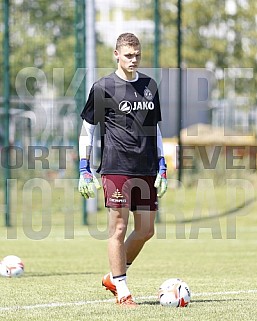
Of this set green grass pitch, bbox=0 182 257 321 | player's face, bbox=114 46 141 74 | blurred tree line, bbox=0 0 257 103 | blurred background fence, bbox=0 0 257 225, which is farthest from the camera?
blurred tree line, bbox=0 0 257 103

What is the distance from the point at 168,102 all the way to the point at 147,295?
11961mm

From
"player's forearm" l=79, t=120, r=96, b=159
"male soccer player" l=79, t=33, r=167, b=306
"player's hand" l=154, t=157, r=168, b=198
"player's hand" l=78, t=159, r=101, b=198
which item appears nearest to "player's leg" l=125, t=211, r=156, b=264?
"male soccer player" l=79, t=33, r=167, b=306

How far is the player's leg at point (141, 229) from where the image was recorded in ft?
26.7

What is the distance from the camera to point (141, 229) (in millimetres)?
8195

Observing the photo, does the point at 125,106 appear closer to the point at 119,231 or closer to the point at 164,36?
the point at 119,231

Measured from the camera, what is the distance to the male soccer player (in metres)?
7.95

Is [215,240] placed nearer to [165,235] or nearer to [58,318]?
[165,235]

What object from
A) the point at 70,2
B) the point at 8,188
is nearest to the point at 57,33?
the point at 70,2

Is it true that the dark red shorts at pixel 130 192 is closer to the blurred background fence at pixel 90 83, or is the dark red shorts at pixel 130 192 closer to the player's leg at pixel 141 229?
the player's leg at pixel 141 229

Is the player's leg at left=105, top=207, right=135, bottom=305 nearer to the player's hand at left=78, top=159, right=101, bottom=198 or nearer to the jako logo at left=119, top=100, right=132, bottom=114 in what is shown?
the player's hand at left=78, top=159, right=101, bottom=198

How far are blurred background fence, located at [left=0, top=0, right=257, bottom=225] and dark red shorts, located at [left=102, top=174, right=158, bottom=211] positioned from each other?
32.2 feet

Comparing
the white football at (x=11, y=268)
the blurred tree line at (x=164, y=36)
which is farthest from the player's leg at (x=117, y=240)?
the blurred tree line at (x=164, y=36)

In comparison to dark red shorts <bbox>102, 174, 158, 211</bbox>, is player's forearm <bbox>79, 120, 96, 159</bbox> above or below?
above

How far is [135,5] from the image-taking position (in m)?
19.9
